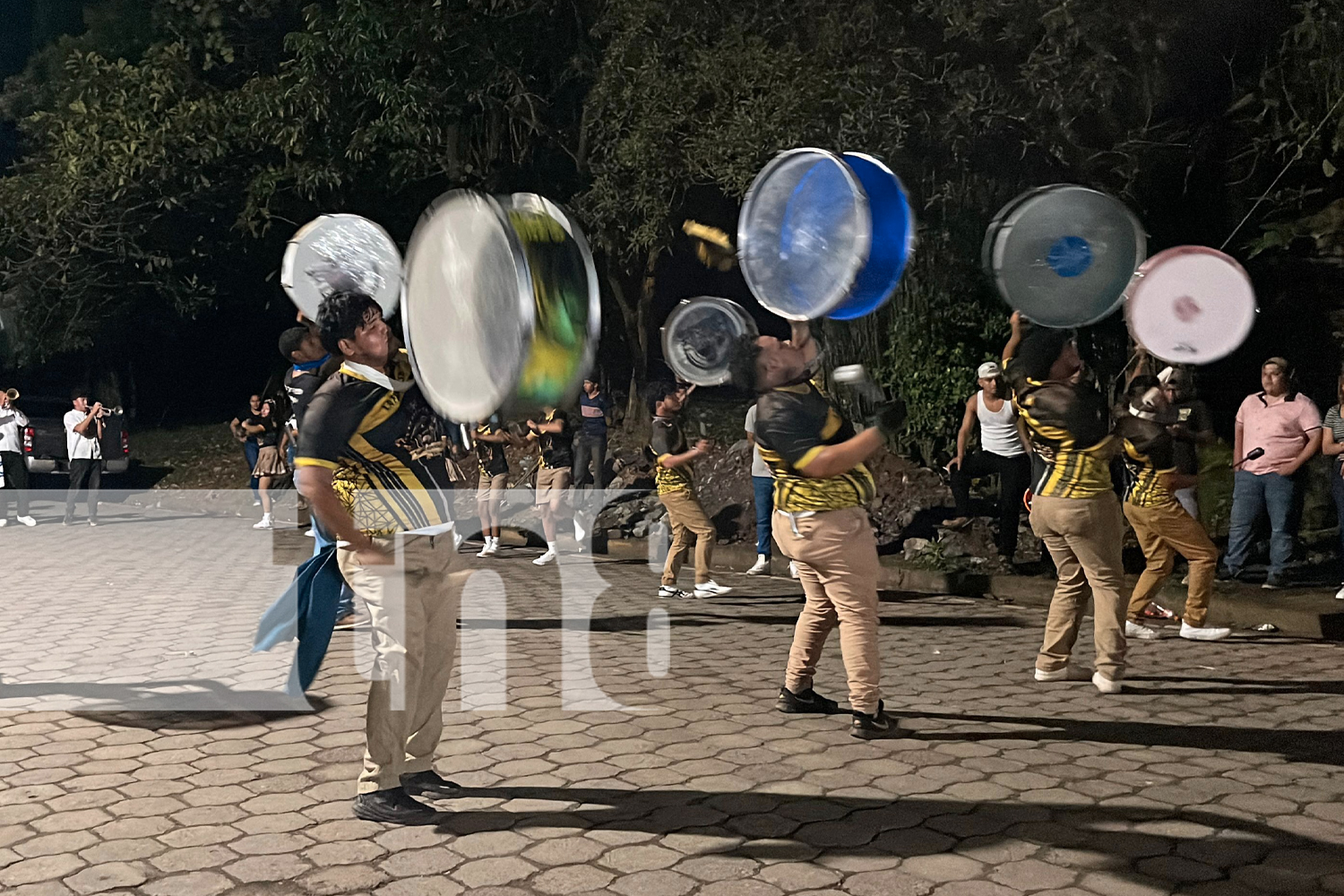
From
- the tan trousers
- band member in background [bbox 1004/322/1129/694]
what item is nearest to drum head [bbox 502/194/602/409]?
band member in background [bbox 1004/322/1129/694]

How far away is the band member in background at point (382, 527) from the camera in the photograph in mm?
4648

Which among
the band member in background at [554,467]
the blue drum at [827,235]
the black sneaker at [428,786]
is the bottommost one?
the black sneaker at [428,786]

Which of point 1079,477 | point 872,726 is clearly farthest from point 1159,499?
point 872,726

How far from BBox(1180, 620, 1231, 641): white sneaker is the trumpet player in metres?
12.5

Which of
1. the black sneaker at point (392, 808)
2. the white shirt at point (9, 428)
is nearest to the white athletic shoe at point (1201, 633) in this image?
the black sneaker at point (392, 808)

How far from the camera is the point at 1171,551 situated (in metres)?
8.18

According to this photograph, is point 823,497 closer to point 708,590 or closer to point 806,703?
point 806,703

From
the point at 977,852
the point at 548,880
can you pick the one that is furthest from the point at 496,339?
the point at 977,852

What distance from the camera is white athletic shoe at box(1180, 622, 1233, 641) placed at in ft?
26.9

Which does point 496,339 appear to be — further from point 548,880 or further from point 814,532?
point 814,532

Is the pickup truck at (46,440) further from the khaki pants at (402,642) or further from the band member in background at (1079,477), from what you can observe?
the khaki pants at (402,642)

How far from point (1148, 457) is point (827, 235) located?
126 inches

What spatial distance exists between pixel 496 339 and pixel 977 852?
2207 mm

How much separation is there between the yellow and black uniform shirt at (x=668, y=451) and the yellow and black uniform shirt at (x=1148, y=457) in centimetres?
329
